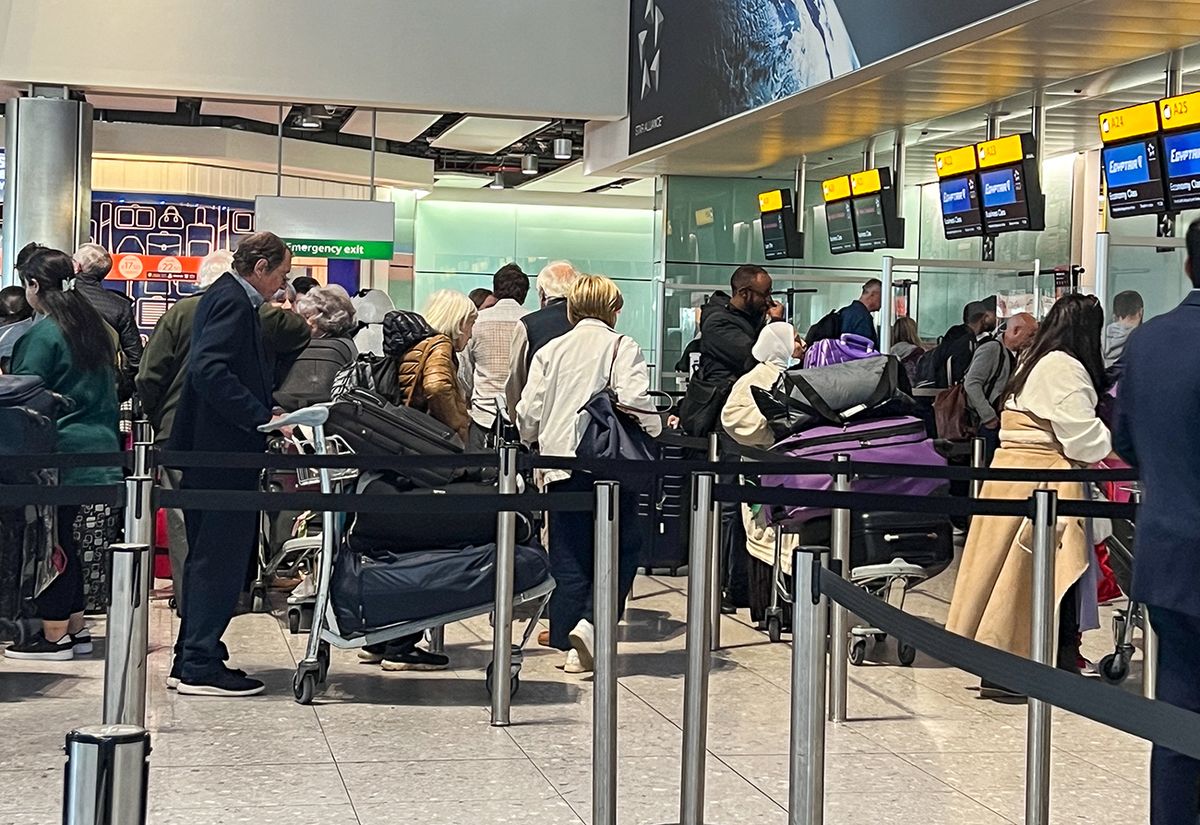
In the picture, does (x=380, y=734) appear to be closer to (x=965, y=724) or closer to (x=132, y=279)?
(x=965, y=724)

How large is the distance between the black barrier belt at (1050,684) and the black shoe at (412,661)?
3.88 metres

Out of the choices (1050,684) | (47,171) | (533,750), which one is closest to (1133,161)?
(533,750)

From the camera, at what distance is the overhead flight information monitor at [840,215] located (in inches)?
560

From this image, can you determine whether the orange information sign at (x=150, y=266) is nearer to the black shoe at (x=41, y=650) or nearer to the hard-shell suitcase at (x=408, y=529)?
the black shoe at (x=41, y=650)

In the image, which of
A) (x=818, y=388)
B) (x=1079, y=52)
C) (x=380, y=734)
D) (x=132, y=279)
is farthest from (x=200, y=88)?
(x=380, y=734)

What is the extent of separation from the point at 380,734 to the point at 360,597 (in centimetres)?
59

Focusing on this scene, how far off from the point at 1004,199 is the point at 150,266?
38.0 ft

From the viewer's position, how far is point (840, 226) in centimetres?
1446

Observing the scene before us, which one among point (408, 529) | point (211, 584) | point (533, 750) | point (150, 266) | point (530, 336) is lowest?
point (533, 750)

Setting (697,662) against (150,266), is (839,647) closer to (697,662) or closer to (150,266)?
(697,662)

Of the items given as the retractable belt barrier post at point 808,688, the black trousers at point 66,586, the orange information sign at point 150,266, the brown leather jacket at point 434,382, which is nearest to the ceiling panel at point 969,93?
the brown leather jacket at point 434,382

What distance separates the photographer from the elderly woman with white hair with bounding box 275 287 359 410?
25.4 ft

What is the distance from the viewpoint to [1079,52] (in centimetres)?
981

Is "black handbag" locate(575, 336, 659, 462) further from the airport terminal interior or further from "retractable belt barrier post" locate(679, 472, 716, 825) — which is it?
"retractable belt barrier post" locate(679, 472, 716, 825)
